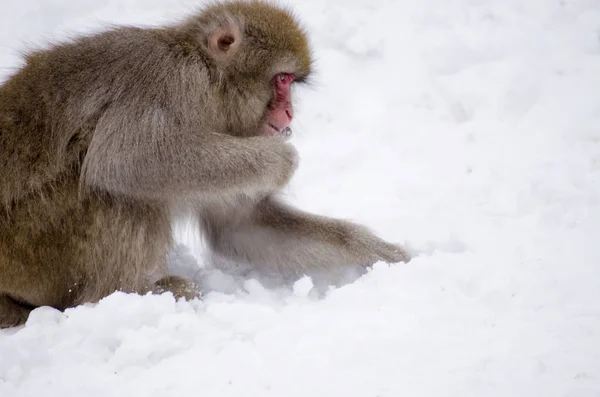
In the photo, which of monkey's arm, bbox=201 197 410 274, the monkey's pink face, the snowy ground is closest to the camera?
the snowy ground

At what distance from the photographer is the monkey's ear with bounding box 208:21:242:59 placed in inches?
149

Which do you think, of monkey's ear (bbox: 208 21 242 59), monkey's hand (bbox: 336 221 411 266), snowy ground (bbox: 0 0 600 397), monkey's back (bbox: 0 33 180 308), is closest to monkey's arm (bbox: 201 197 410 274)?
monkey's hand (bbox: 336 221 411 266)

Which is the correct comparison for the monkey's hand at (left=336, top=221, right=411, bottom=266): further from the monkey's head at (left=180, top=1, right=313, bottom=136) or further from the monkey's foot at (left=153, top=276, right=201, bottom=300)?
the monkey's foot at (left=153, top=276, right=201, bottom=300)

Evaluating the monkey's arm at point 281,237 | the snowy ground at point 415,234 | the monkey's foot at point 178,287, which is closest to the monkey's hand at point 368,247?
the monkey's arm at point 281,237

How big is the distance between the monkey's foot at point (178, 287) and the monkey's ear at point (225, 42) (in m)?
1.16

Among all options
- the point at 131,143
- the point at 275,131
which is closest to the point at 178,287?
the point at 131,143

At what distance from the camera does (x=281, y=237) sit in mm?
4477

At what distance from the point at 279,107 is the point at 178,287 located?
1.05m

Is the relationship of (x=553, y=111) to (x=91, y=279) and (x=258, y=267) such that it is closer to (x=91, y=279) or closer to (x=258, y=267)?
(x=258, y=267)

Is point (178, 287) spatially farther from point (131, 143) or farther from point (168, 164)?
point (131, 143)

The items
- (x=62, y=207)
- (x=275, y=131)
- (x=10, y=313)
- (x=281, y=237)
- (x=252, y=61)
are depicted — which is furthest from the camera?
(x=281, y=237)

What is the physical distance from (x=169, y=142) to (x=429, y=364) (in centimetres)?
155

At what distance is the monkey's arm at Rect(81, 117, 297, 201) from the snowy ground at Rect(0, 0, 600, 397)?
0.54m

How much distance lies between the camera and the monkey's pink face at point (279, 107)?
12.8ft
